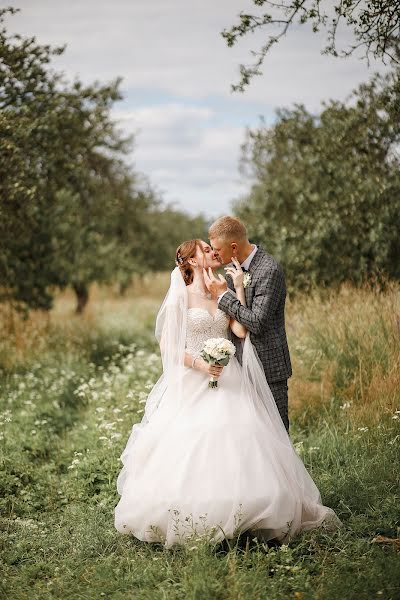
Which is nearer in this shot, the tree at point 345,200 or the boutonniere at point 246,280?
the boutonniere at point 246,280

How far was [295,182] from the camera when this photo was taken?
42.3ft

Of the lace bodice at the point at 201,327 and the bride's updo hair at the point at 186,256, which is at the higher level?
the bride's updo hair at the point at 186,256

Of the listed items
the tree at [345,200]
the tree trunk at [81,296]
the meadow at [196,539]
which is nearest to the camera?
the meadow at [196,539]

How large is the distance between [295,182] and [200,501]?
30.2ft

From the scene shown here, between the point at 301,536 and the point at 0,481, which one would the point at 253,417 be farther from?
the point at 0,481

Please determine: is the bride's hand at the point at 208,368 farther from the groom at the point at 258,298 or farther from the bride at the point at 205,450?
the groom at the point at 258,298

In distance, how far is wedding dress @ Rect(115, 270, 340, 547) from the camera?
4719 mm

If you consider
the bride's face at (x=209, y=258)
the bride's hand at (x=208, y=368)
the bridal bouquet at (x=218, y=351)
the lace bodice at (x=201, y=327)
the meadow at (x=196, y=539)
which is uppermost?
the bride's face at (x=209, y=258)

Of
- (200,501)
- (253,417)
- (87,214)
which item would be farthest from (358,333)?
(87,214)

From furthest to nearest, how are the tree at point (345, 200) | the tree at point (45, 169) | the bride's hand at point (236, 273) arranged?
1. the tree at point (345, 200)
2. the tree at point (45, 169)
3. the bride's hand at point (236, 273)

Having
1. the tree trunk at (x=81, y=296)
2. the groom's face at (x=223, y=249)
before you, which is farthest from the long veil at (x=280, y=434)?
the tree trunk at (x=81, y=296)

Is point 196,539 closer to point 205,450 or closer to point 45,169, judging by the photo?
point 205,450

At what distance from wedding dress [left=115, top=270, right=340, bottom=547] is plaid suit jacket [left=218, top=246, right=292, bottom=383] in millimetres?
136

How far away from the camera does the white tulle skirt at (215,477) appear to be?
15.5ft
